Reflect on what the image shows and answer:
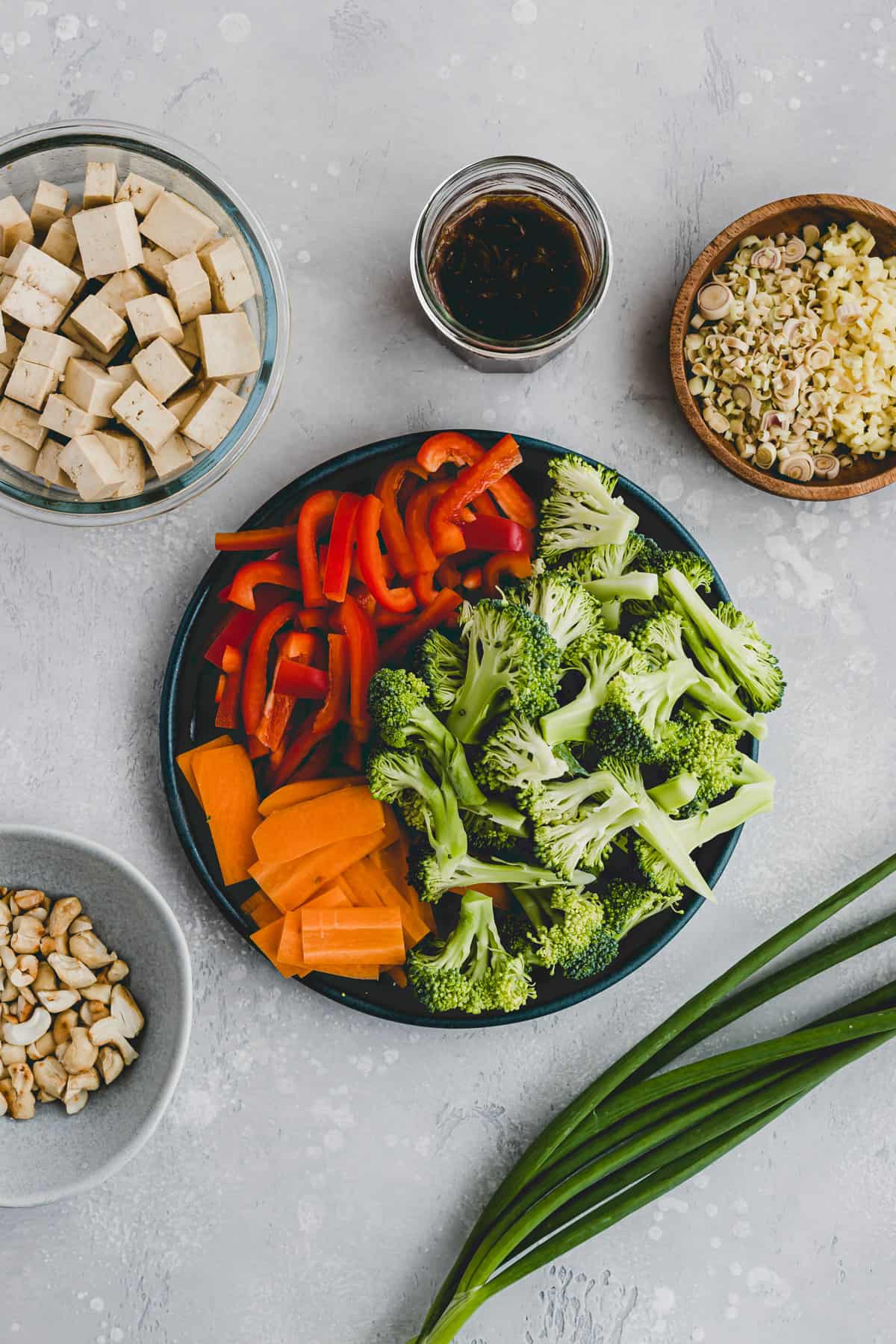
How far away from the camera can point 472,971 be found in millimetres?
1822

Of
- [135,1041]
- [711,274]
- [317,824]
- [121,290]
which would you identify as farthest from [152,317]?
[135,1041]

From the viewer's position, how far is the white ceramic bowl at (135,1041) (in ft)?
6.10

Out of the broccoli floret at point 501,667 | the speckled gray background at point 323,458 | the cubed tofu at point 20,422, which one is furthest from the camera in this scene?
the speckled gray background at point 323,458

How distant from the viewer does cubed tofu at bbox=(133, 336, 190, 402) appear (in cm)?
175

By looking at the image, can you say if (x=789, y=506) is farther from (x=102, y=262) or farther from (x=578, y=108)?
(x=102, y=262)

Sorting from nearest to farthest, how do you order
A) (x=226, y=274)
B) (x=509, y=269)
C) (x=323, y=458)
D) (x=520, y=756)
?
(x=520, y=756)
(x=226, y=274)
(x=509, y=269)
(x=323, y=458)

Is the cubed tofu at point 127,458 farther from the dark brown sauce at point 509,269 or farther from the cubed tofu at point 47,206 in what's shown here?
the dark brown sauce at point 509,269

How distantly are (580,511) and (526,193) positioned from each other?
2.07 ft

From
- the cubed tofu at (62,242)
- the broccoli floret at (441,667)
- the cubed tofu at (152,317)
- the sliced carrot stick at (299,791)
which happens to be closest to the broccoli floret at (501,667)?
the broccoli floret at (441,667)

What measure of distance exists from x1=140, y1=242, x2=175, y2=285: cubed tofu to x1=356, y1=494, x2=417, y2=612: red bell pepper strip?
1.70 ft

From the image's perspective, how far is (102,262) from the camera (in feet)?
5.68

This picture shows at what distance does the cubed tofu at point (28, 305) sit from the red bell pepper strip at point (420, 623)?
0.79 meters

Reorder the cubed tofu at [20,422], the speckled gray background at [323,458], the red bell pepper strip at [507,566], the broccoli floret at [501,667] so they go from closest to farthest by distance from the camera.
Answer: the broccoli floret at [501,667]
the cubed tofu at [20,422]
the red bell pepper strip at [507,566]
the speckled gray background at [323,458]

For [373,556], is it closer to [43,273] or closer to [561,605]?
[561,605]
